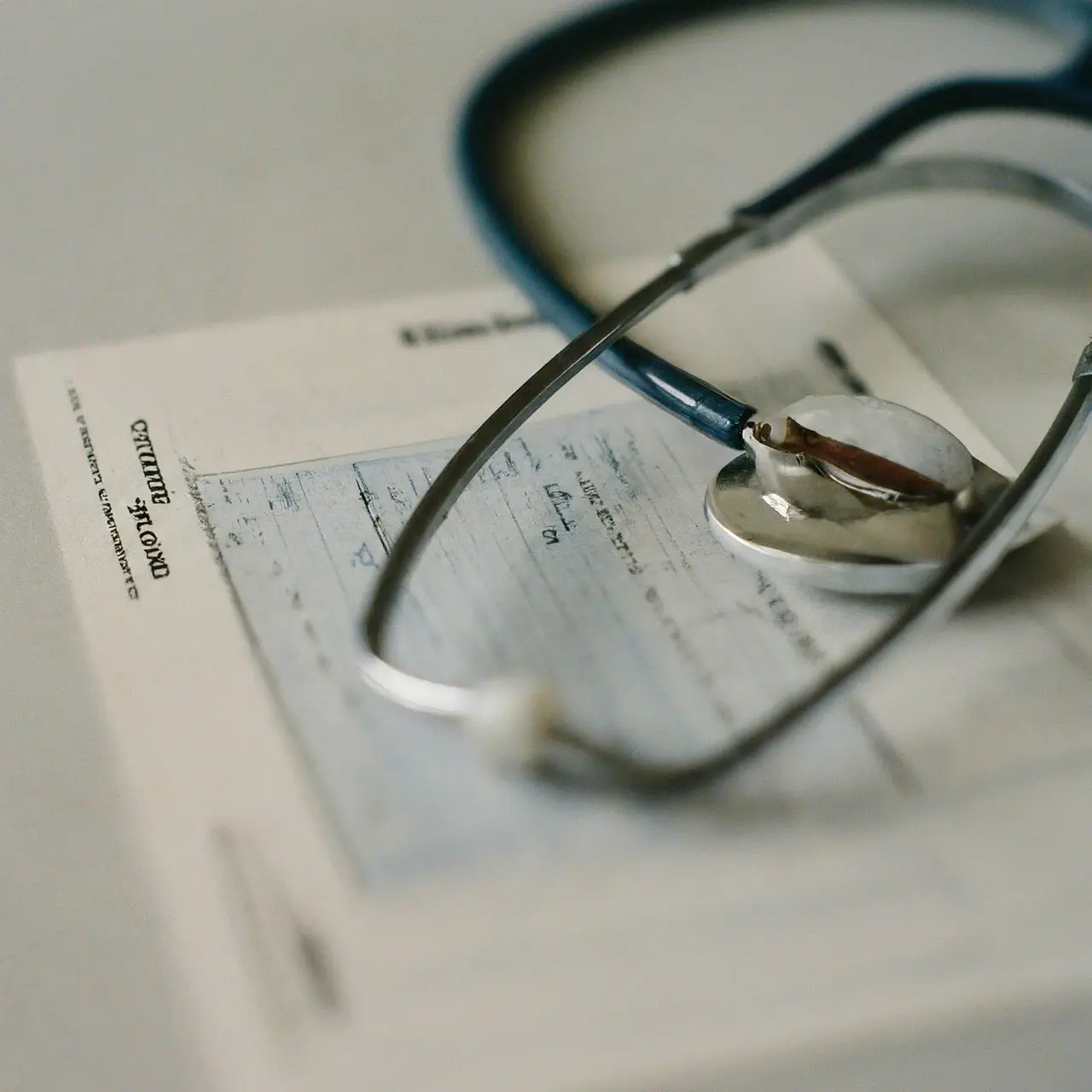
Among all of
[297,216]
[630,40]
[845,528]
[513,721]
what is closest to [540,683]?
[513,721]

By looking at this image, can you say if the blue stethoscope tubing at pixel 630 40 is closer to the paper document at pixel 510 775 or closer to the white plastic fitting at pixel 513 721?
the paper document at pixel 510 775

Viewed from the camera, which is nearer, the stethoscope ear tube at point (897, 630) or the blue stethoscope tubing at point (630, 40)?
the stethoscope ear tube at point (897, 630)

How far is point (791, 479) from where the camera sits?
455 millimetres

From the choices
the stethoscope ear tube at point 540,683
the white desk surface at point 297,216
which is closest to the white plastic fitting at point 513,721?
the stethoscope ear tube at point 540,683

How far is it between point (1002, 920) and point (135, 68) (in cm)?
69

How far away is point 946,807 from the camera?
392 millimetres

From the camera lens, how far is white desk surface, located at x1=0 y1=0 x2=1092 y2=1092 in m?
0.35

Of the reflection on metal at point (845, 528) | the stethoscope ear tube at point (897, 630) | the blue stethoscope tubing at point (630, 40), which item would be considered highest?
the blue stethoscope tubing at point (630, 40)

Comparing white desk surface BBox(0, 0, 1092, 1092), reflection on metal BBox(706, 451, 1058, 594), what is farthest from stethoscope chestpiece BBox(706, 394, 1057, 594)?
white desk surface BBox(0, 0, 1092, 1092)

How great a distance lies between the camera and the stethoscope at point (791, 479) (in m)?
0.37

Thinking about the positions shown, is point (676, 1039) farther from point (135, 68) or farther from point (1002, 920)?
point (135, 68)

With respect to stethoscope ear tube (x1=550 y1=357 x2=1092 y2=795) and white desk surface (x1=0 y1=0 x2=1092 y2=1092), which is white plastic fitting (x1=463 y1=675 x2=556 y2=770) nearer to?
stethoscope ear tube (x1=550 y1=357 x2=1092 y2=795)

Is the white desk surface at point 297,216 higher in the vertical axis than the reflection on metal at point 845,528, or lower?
higher

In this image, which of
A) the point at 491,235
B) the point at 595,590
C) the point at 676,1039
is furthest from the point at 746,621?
the point at 491,235
